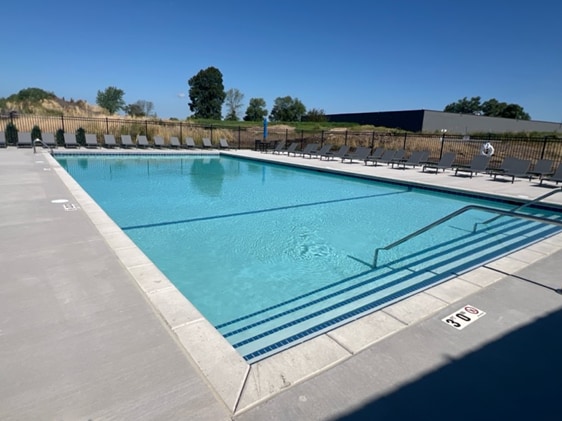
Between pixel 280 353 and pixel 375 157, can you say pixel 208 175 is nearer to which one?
pixel 375 157

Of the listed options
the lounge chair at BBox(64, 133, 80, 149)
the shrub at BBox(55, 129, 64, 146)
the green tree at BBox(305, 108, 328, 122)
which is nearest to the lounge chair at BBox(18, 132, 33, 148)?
the shrub at BBox(55, 129, 64, 146)

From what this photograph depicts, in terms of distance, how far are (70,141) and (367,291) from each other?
54.0ft

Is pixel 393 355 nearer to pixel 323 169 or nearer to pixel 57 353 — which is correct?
pixel 57 353

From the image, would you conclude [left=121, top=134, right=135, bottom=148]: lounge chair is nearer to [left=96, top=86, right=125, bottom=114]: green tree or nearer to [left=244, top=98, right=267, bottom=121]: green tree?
[left=244, top=98, right=267, bottom=121]: green tree

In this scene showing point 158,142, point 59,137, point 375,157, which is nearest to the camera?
point 375,157

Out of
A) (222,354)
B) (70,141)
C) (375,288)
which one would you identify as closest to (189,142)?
(70,141)

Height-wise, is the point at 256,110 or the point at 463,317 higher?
the point at 256,110

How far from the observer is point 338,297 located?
3.45 metres

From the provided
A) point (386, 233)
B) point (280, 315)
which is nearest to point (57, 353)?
point (280, 315)

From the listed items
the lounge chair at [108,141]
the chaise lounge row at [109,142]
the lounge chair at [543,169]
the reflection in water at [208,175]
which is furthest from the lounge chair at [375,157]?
the lounge chair at [108,141]

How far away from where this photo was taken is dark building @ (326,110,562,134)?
34.9 meters

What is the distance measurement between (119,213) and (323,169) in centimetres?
735

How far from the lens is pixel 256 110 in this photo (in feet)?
198

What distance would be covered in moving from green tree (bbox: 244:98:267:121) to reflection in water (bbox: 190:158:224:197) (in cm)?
4592
